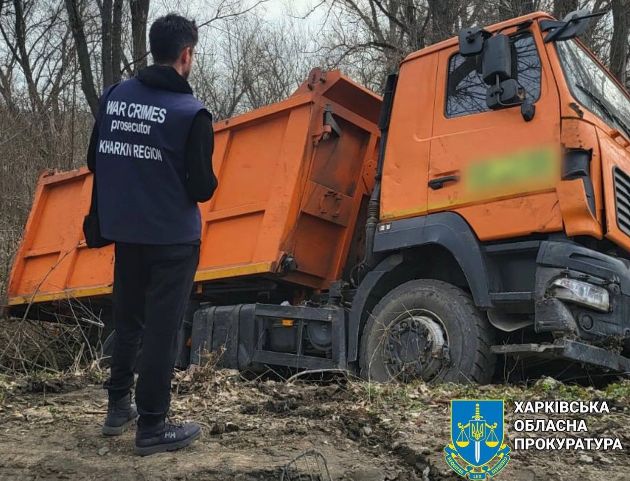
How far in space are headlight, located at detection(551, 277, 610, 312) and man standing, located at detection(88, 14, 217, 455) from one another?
7.81 ft

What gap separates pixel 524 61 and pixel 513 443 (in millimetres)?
2837

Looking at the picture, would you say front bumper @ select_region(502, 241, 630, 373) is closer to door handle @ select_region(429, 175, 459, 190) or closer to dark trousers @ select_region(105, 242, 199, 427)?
door handle @ select_region(429, 175, 459, 190)

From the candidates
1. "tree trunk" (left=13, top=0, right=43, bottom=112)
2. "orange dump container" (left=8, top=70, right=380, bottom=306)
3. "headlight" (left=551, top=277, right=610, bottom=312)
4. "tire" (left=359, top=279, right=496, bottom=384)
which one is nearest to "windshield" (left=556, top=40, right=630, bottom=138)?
"headlight" (left=551, top=277, right=610, bottom=312)

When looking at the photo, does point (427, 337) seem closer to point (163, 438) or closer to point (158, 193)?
point (163, 438)

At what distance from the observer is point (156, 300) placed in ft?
9.69

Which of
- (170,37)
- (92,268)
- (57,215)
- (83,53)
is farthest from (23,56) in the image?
(170,37)

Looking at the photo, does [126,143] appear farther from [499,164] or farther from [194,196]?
[499,164]

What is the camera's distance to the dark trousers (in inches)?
115

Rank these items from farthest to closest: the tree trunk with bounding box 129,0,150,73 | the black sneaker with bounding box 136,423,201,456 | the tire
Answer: the tree trunk with bounding box 129,0,150,73 → the tire → the black sneaker with bounding box 136,423,201,456

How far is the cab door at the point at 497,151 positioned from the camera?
4.53 m

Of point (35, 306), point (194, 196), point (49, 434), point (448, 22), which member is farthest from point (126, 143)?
point (448, 22)

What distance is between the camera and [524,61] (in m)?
4.87

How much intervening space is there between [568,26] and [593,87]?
618mm

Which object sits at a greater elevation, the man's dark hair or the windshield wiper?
the windshield wiper
